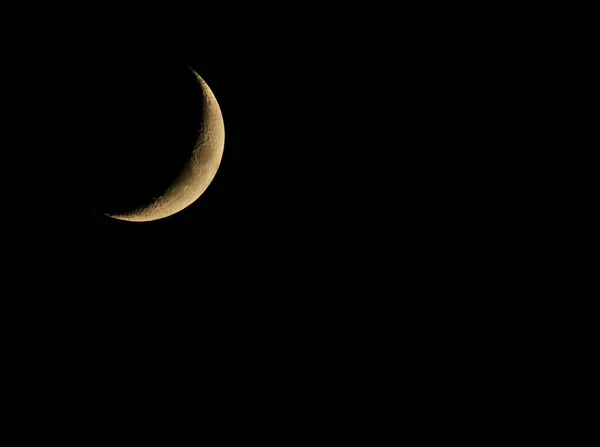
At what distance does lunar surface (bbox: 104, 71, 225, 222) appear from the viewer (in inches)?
89.3

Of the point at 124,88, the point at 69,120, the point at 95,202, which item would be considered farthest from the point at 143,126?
the point at 95,202

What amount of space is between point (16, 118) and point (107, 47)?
571mm

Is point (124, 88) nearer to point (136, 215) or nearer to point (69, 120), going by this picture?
point (69, 120)

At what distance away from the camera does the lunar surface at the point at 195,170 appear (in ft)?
7.44

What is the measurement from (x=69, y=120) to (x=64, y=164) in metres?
0.22

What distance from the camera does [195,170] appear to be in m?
2.34

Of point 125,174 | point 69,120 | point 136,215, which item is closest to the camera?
point 69,120

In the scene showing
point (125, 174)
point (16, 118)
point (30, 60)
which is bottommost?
point (125, 174)

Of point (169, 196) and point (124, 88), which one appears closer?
point (124, 88)

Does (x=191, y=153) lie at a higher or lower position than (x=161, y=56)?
lower

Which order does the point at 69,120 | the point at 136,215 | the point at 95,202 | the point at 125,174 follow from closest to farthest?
the point at 69,120
the point at 125,174
the point at 95,202
the point at 136,215

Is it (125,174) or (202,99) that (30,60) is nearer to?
(125,174)

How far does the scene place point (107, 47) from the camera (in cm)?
206

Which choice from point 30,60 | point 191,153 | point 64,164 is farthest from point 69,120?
point 191,153
